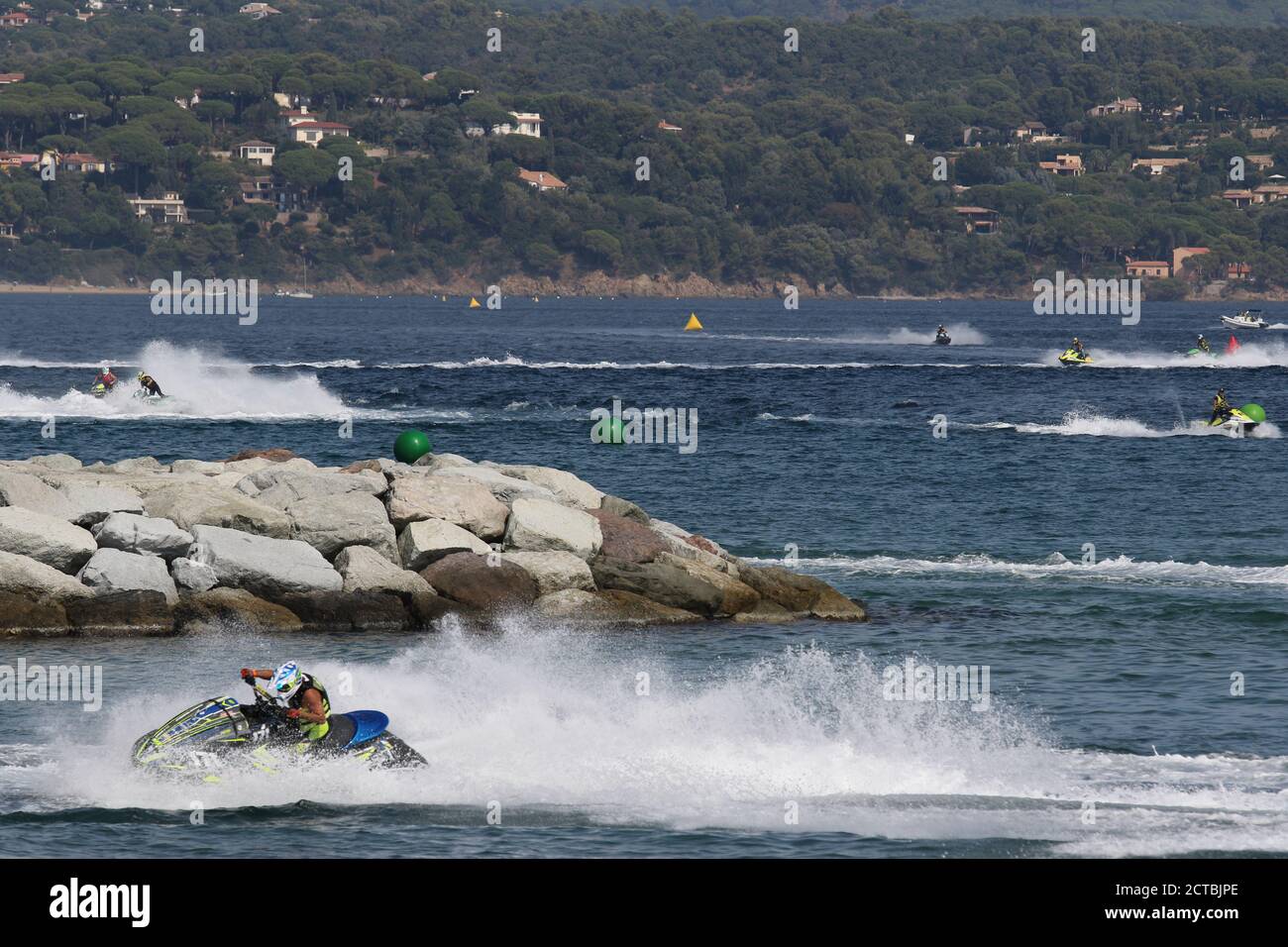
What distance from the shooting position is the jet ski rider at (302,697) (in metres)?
20.0

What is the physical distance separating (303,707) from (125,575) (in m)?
10.1

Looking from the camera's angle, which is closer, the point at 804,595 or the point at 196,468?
the point at 804,595

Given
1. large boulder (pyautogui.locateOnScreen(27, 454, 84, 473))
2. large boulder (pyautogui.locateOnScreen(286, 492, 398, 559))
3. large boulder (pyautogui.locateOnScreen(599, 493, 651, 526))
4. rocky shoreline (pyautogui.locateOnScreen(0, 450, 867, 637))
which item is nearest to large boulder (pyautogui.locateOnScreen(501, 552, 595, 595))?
rocky shoreline (pyautogui.locateOnScreen(0, 450, 867, 637))

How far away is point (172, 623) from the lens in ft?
95.6

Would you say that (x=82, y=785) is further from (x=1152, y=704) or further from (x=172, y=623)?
(x=1152, y=704)

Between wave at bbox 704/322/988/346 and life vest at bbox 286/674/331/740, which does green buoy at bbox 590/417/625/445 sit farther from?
wave at bbox 704/322/988/346

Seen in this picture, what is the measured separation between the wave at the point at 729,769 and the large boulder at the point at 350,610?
3564 millimetres


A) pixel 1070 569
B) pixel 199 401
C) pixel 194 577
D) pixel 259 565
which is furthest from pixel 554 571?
pixel 199 401

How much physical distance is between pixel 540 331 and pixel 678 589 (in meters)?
132

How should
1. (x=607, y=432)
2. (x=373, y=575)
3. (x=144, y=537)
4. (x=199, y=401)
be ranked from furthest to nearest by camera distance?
(x=199, y=401) < (x=607, y=432) < (x=373, y=575) < (x=144, y=537)

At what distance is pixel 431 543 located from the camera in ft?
103

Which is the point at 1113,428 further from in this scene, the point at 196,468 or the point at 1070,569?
the point at 196,468

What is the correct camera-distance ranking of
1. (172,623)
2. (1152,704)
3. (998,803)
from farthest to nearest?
1. (172,623)
2. (1152,704)
3. (998,803)
